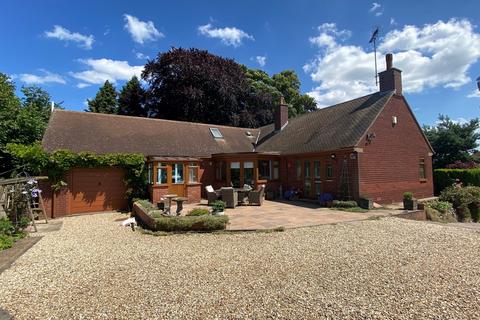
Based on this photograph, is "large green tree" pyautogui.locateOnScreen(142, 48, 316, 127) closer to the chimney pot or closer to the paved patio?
the chimney pot

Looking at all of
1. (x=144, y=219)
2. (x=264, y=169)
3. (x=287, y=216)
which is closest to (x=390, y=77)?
(x=264, y=169)

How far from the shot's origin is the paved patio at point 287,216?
30.4 feet

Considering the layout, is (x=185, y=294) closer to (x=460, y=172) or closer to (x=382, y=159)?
(x=382, y=159)

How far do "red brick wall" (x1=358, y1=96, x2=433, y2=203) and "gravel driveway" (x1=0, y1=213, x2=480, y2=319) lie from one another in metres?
5.81

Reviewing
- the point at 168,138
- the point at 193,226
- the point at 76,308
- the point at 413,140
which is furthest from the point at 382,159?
the point at 76,308

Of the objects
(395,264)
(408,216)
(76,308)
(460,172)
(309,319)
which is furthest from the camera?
(460,172)

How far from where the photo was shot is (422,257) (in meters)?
5.96

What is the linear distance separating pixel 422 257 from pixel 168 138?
14.9 m

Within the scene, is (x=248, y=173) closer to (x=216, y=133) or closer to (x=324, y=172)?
(x=324, y=172)

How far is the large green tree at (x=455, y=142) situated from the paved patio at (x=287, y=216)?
48.7ft

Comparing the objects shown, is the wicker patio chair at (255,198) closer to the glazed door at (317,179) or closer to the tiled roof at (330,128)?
the glazed door at (317,179)

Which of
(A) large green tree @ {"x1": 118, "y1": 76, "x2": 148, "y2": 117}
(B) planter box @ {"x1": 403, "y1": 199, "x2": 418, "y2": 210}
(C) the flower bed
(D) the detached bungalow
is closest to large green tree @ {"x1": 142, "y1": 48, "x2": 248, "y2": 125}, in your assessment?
(A) large green tree @ {"x1": 118, "y1": 76, "x2": 148, "y2": 117}

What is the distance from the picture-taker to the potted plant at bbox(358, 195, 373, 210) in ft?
40.7

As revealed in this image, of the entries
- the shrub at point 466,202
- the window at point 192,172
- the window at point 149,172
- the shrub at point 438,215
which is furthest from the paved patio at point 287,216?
the window at point 149,172
